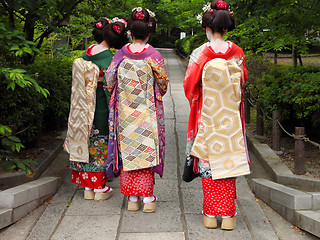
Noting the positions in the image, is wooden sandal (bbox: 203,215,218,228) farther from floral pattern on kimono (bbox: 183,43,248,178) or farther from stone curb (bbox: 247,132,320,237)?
stone curb (bbox: 247,132,320,237)

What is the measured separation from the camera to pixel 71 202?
14.7ft

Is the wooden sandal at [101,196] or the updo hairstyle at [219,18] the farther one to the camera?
the wooden sandal at [101,196]

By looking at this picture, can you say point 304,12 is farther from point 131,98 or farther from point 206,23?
point 131,98

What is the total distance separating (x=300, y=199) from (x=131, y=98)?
2.03 meters

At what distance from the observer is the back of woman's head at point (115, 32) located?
4375 millimetres

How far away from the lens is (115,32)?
4395mm

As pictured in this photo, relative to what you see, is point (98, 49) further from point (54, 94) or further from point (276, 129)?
point (276, 129)

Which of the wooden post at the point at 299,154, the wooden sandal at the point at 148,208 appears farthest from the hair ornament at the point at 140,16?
the wooden post at the point at 299,154

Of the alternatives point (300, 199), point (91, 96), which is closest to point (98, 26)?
point (91, 96)

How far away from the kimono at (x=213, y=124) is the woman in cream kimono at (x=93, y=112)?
1.11m

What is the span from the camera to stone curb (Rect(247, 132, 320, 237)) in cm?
396

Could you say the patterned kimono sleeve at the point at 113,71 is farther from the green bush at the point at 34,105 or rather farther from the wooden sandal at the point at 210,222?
the wooden sandal at the point at 210,222

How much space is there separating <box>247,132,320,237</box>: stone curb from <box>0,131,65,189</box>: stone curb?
268cm

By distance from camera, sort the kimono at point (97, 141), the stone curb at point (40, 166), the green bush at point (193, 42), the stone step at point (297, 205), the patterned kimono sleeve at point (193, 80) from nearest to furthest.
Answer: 1. the patterned kimono sleeve at point (193, 80)
2. the stone step at point (297, 205)
3. the kimono at point (97, 141)
4. the stone curb at point (40, 166)
5. the green bush at point (193, 42)
